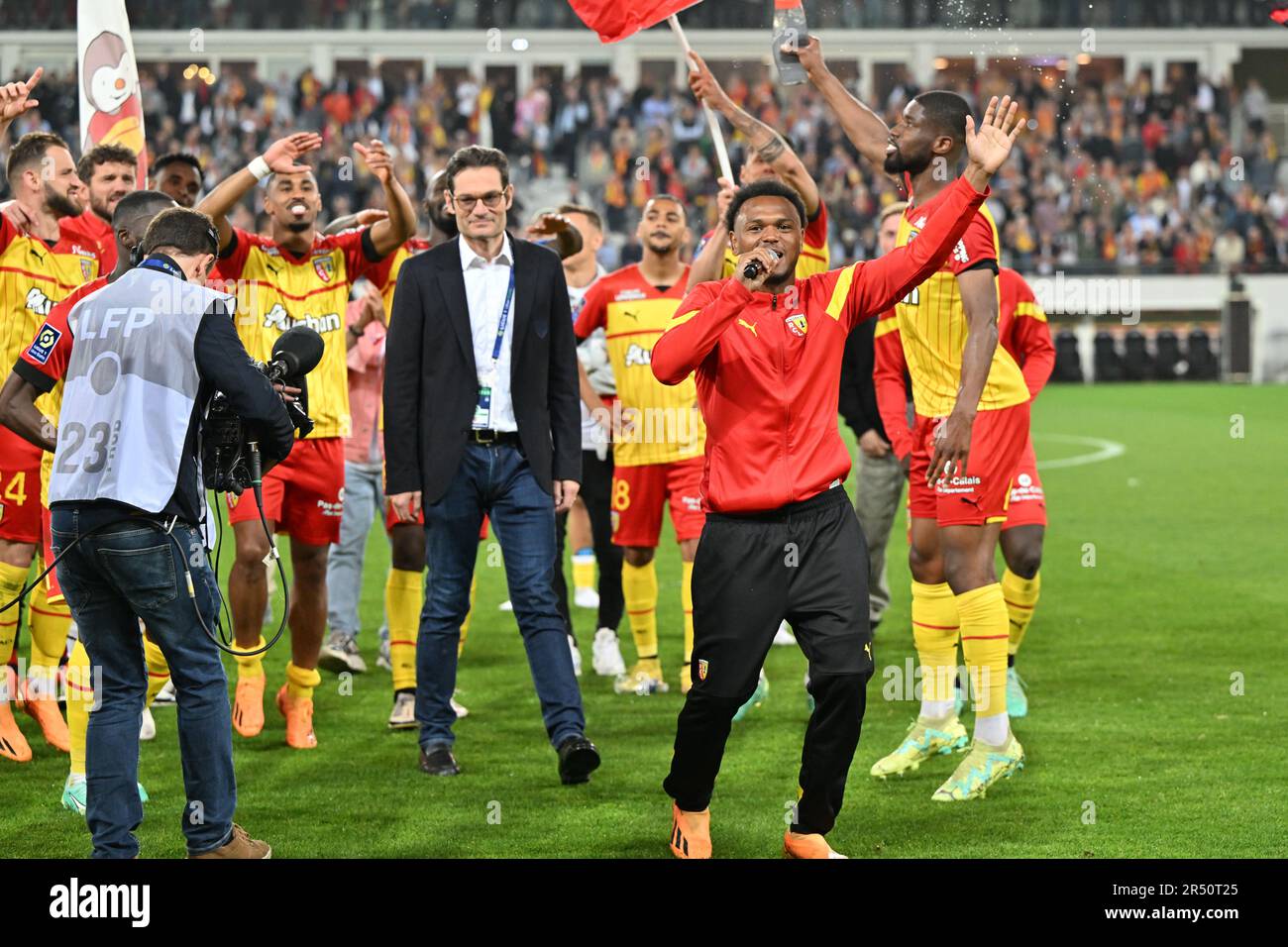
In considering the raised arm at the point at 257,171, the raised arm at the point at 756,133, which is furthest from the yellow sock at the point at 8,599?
the raised arm at the point at 756,133

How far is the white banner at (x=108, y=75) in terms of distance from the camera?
8.16 m

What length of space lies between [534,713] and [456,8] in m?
31.2

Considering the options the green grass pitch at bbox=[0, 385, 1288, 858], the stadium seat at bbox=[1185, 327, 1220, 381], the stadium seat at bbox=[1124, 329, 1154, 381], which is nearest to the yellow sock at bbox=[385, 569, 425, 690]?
the green grass pitch at bbox=[0, 385, 1288, 858]

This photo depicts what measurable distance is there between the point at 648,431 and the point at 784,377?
3170 millimetres

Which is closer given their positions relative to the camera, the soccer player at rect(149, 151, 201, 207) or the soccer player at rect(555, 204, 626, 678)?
the soccer player at rect(149, 151, 201, 207)

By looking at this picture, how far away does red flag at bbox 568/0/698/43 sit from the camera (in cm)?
699

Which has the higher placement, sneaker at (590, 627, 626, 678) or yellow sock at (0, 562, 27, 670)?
yellow sock at (0, 562, 27, 670)

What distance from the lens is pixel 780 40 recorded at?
6.88m

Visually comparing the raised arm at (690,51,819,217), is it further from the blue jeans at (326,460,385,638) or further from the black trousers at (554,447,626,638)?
the blue jeans at (326,460,385,638)

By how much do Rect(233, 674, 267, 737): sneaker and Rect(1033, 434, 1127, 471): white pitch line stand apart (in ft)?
40.5

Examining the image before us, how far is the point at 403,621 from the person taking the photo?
7730 mm

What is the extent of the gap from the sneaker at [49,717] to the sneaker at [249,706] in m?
0.73

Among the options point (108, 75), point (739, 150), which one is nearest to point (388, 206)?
point (108, 75)
